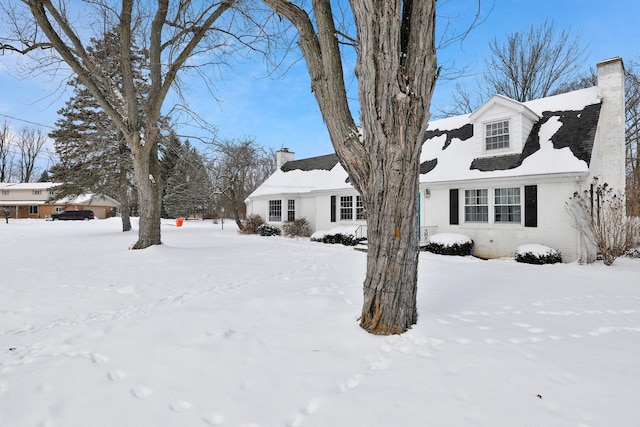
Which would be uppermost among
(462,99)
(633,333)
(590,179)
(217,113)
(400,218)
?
(462,99)

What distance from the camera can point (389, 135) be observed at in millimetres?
3162

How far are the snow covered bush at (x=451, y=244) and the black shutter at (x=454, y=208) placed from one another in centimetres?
66

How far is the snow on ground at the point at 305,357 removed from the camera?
7.06 feet

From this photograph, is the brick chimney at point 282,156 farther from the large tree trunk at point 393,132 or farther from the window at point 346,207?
the large tree trunk at point 393,132

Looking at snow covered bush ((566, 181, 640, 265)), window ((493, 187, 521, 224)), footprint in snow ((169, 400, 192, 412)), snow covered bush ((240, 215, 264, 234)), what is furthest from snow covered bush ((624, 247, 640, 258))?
snow covered bush ((240, 215, 264, 234))

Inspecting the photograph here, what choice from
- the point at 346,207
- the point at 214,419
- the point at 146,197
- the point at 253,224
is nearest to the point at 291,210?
the point at 253,224

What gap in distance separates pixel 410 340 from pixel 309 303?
159cm

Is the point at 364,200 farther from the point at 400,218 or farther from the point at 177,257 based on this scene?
the point at 177,257

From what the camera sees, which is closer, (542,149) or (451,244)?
(542,149)

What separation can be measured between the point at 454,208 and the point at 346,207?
5.24m

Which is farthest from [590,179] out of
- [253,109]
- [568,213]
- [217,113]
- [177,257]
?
[253,109]

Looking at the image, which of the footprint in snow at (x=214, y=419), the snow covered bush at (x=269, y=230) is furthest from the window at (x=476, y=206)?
the footprint in snow at (x=214, y=419)

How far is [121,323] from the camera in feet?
12.4

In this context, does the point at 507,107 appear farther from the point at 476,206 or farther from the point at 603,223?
the point at 603,223
